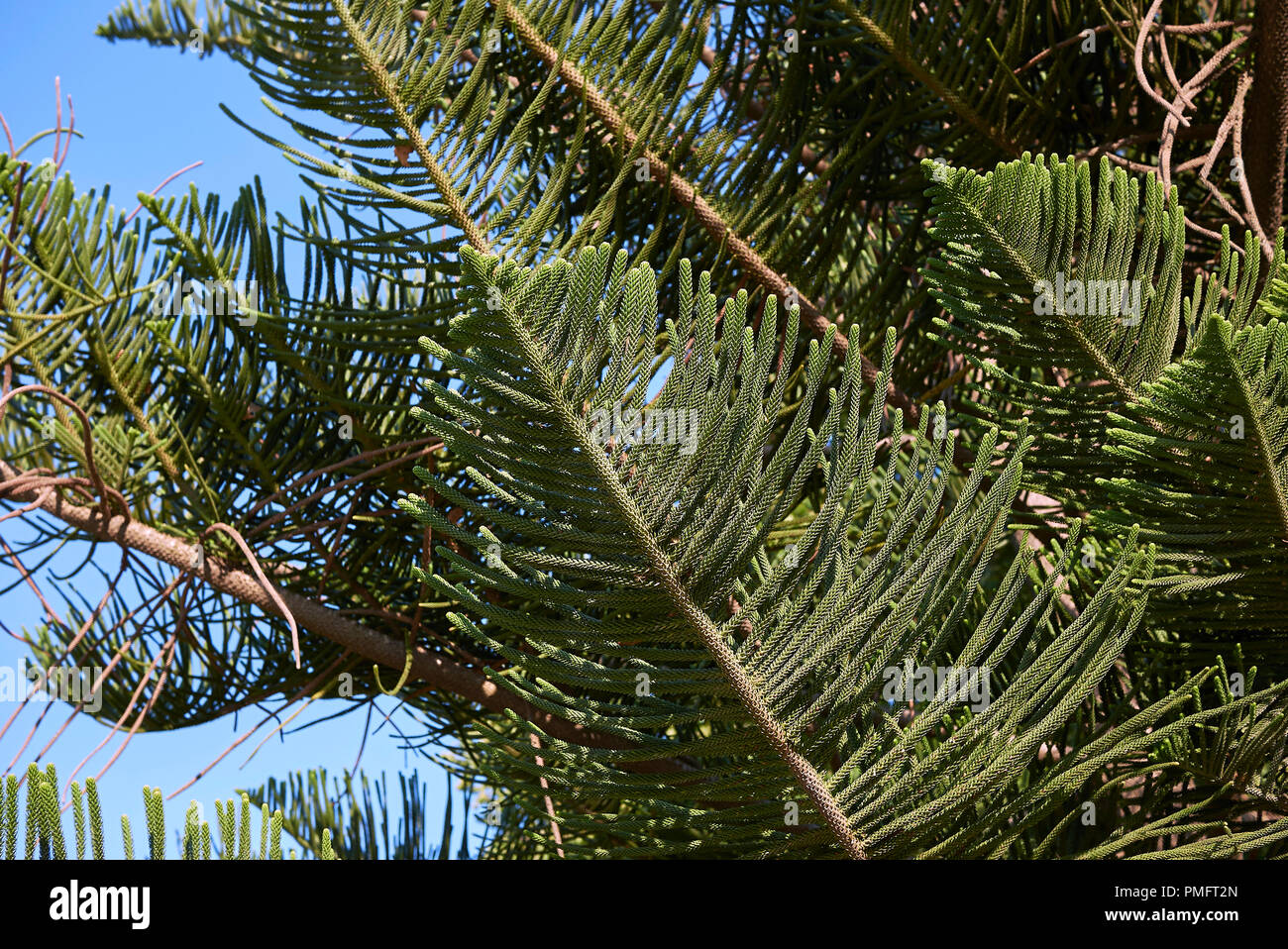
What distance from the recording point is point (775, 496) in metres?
1.12

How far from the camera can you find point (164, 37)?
4.04 m

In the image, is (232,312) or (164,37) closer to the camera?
(232,312)

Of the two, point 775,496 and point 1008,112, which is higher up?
point 1008,112

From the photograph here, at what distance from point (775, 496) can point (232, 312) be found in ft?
3.18

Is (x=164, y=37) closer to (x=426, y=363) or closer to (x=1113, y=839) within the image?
(x=426, y=363)
